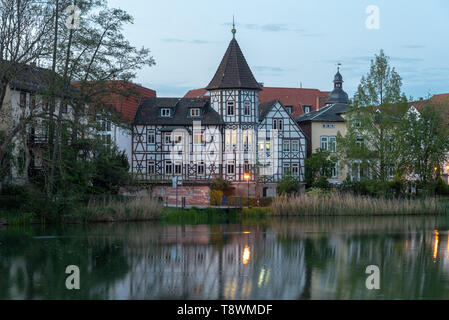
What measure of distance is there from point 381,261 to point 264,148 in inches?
1518

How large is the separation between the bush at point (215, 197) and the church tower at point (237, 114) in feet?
19.9

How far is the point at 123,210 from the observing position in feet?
116

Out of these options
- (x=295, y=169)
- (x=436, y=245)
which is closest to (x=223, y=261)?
(x=436, y=245)

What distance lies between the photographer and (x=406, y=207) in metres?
44.3

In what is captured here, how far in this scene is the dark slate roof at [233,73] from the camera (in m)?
56.6

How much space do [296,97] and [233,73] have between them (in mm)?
22239

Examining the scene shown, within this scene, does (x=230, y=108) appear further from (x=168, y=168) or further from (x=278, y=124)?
(x=168, y=168)

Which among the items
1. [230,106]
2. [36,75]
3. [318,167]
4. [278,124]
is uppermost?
[230,106]

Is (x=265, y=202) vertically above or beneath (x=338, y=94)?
beneath

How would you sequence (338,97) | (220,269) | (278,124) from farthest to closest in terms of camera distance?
(338,97) < (278,124) < (220,269)

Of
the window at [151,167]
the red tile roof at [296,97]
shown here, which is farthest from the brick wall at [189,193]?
the red tile roof at [296,97]

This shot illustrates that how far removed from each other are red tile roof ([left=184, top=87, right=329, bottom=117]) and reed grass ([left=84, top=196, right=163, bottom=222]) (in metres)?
39.4
